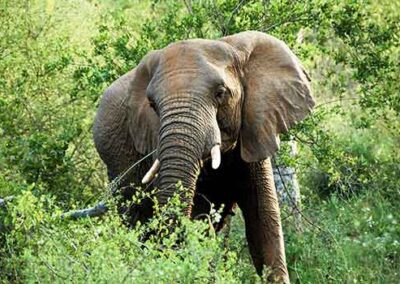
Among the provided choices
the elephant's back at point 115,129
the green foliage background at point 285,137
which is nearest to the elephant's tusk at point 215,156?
the green foliage background at point 285,137

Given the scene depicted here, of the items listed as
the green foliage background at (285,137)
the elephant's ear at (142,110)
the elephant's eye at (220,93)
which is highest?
the elephant's eye at (220,93)

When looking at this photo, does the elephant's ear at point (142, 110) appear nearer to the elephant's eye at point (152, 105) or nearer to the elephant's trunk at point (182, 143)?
the elephant's eye at point (152, 105)

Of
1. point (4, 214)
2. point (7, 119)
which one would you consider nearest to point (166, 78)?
point (4, 214)

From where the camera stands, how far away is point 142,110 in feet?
31.5

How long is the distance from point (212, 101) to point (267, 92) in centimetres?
64

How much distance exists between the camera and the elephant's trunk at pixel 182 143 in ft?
28.1

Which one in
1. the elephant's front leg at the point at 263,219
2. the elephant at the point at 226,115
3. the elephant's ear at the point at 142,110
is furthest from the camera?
the elephant's front leg at the point at 263,219

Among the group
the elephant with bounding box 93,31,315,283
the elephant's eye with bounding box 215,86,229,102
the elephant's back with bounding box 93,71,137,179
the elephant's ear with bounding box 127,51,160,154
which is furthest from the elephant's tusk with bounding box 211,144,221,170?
the elephant's back with bounding box 93,71,137,179

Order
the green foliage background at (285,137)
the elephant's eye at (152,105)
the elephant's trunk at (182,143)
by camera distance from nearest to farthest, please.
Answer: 1. the elephant's trunk at (182,143)
2. the elephant's eye at (152,105)
3. the green foliage background at (285,137)

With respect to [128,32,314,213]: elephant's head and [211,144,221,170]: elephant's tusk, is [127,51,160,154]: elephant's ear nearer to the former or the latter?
[128,32,314,213]: elephant's head

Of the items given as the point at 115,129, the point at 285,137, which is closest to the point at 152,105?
the point at 115,129

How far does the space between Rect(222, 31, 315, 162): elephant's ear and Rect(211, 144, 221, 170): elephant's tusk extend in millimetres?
614

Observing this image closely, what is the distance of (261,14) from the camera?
11219mm

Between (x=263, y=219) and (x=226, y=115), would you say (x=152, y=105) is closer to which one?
(x=226, y=115)
